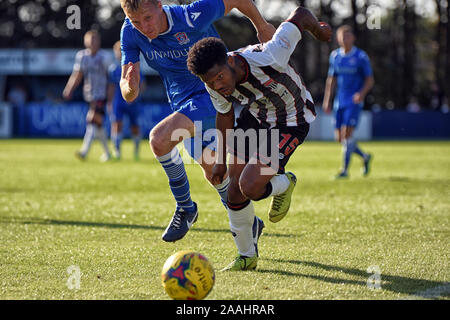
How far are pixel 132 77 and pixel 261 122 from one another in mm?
1160

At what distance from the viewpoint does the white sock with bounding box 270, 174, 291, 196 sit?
17.7ft

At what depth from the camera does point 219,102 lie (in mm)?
5035

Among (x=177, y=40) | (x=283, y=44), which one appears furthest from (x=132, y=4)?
(x=283, y=44)

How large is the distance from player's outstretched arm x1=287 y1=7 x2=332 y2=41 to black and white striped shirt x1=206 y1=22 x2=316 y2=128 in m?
0.10

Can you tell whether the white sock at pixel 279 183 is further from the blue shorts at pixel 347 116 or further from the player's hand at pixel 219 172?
the blue shorts at pixel 347 116

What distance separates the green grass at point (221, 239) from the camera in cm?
461

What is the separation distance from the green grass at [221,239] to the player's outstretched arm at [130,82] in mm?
1292

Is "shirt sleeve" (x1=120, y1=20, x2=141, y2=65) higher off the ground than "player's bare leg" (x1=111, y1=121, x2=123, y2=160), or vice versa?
"shirt sleeve" (x1=120, y1=20, x2=141, y2=65)

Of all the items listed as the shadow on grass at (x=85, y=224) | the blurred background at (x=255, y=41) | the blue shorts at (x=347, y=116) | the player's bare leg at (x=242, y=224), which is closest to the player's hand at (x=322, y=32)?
the player's bare leg at (x=242, y=224)

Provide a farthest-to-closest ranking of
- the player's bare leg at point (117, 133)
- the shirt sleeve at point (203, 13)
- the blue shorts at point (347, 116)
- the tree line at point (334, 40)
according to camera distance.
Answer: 1. the tree line at point (334, 40)
2. the player's bare leg at point (117, 133)
3. the blue shorts at point (347, 116)
4. the shirt sleeve at point (203, 13)

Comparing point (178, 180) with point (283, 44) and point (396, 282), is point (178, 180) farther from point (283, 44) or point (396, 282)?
point (396, 282)

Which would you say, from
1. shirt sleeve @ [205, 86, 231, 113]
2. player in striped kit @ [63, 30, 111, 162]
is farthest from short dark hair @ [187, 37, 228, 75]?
player in striped kit @ [63, 30, 111, 162]
